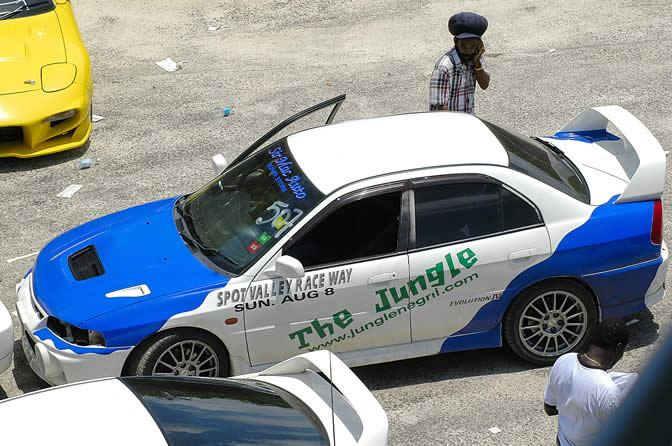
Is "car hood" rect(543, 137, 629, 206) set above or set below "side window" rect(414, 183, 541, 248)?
below

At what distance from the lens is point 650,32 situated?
12.1 m

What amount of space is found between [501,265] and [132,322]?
7.81ft

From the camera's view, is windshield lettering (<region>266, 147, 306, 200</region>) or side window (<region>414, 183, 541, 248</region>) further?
windshield lettering (<region>266, 147, 306, 200</region>)

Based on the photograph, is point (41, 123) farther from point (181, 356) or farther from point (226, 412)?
point (226, 412)

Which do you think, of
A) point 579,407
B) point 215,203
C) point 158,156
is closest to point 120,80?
point 158,156

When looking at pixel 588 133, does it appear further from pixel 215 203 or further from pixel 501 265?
pixel 215 203

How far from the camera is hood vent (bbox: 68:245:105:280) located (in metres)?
5.56

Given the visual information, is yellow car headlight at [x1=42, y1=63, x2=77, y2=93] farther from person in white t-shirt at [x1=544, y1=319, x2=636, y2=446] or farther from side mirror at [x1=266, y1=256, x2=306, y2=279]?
person in white t-shirt at [x1=544, y1=319, x2=636, y2=446]

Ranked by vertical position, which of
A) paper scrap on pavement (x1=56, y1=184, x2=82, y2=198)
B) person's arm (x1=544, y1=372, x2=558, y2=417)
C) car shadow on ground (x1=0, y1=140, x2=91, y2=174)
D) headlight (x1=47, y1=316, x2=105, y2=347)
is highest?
person's arm (x1=544, y1=372, x2=558, y2=417)

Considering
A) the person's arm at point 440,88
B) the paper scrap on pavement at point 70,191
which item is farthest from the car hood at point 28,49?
the person's arm at point 440,88

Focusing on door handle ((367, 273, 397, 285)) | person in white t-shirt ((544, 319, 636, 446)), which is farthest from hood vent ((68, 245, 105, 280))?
person in white t-shirt ((544, 319, 636, 446))

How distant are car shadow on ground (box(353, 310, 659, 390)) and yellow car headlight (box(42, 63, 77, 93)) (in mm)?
5014

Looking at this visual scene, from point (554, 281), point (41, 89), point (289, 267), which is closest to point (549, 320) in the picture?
point (554, 281)

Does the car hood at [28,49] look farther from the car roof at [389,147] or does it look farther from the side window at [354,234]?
→ the side window at [354,234]
